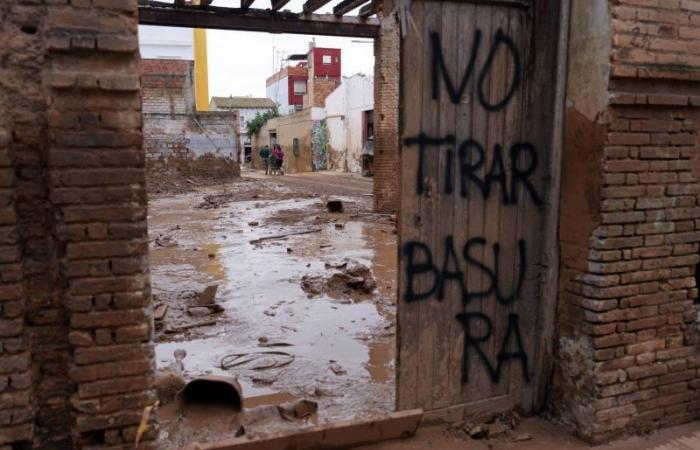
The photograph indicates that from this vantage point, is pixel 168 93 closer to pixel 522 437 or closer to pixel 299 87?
pixel 522 437

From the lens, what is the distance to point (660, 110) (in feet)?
11.0

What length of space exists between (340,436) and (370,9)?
9714 mm

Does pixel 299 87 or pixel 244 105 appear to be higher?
pixel 299 87

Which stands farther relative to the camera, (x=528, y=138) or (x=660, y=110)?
(x=528, y=138)

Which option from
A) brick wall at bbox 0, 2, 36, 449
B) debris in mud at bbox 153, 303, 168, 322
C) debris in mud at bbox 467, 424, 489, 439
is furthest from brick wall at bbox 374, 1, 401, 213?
brick wall at bbox 0, 2, 36, 449

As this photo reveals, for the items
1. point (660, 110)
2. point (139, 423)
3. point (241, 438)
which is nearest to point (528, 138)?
point (660, 110)

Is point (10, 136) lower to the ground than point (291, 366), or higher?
higher

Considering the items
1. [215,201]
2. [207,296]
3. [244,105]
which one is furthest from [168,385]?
[244,105]

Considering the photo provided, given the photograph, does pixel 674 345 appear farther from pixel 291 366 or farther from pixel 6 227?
pixel 6 227

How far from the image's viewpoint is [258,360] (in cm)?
480

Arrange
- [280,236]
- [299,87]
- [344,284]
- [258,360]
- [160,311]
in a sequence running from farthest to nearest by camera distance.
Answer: [299,87]
[280,236]
[344,284]
[160,311]
[258,360]

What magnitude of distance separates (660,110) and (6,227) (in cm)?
362

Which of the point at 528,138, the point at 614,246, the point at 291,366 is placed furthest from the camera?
the point at 291,366

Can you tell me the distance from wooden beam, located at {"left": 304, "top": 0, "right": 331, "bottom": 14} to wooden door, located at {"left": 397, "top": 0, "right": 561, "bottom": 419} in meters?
7.52
